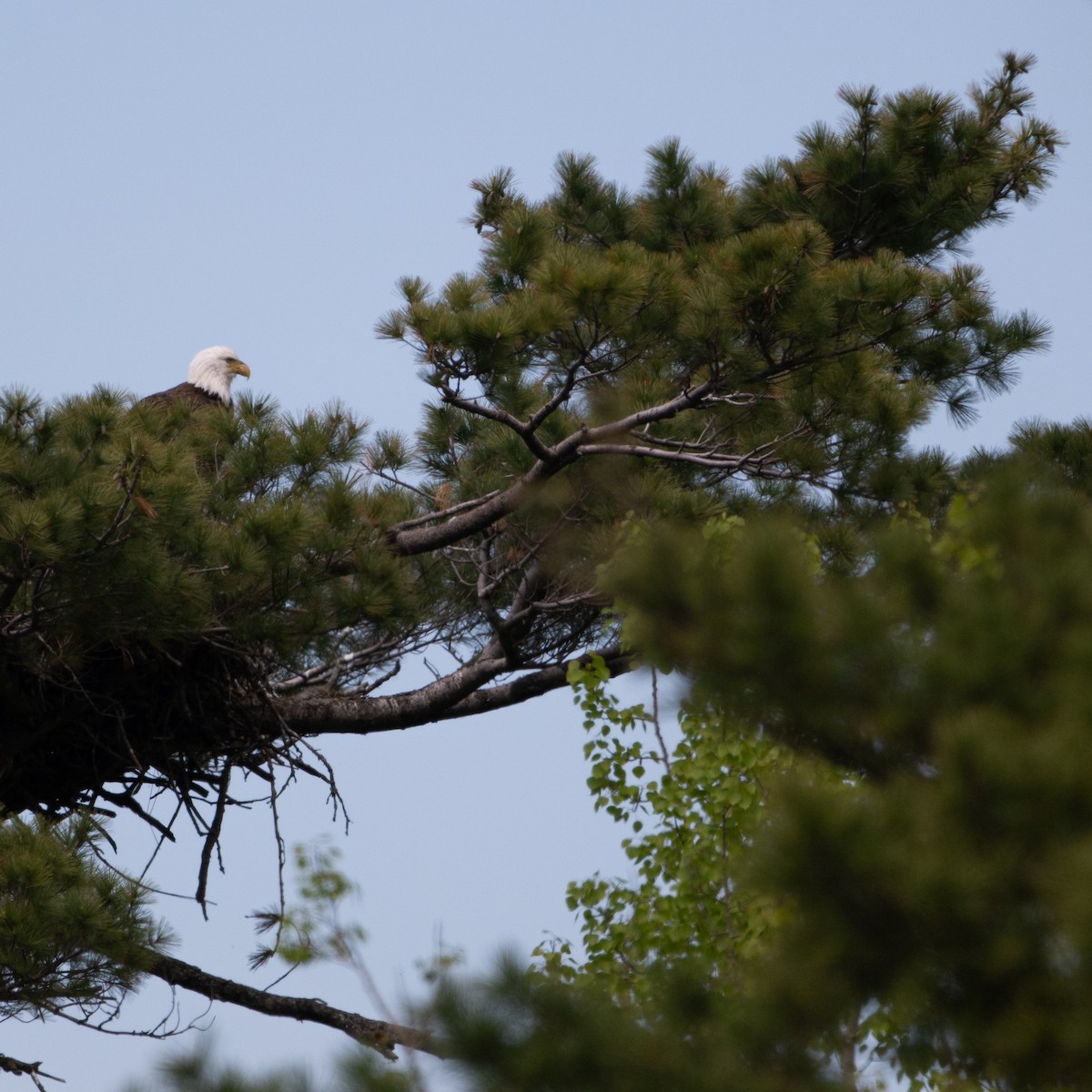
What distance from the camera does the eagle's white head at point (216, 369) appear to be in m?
9.66

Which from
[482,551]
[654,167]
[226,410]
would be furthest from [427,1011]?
[654,167]

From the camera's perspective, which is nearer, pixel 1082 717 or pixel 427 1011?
pixel 1082 717

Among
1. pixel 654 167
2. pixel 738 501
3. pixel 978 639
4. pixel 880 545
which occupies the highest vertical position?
pixel 654 167

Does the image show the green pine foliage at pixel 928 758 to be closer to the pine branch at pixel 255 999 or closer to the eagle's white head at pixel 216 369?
the pine branch at pixel 255 999

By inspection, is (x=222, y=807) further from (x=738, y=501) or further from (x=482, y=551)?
(x=738, y=501)

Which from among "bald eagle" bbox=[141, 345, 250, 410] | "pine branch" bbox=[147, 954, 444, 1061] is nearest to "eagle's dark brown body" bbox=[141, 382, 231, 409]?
"bald eagle" bbox=[141, 345, 250, 410]

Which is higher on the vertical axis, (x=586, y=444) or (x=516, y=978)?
(x=586, y=444)

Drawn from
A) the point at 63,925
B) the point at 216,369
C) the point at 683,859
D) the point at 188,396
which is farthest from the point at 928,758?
the point at 216,369

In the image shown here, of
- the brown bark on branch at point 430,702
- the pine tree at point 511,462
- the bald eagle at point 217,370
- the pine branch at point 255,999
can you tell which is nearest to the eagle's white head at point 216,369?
the bald eagle at point 217,370

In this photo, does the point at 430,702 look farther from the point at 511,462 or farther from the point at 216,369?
the point at 216,369

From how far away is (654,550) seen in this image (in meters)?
2.91

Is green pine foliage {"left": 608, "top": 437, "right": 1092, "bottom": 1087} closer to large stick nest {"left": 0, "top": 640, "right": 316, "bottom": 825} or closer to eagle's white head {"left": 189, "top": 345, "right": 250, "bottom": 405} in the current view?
large stick nest {"left": 0, "top": 640, "right": 316, "bottom": 825}

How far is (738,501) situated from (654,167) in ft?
6.55

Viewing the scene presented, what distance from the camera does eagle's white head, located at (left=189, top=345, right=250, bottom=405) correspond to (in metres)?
9.66
